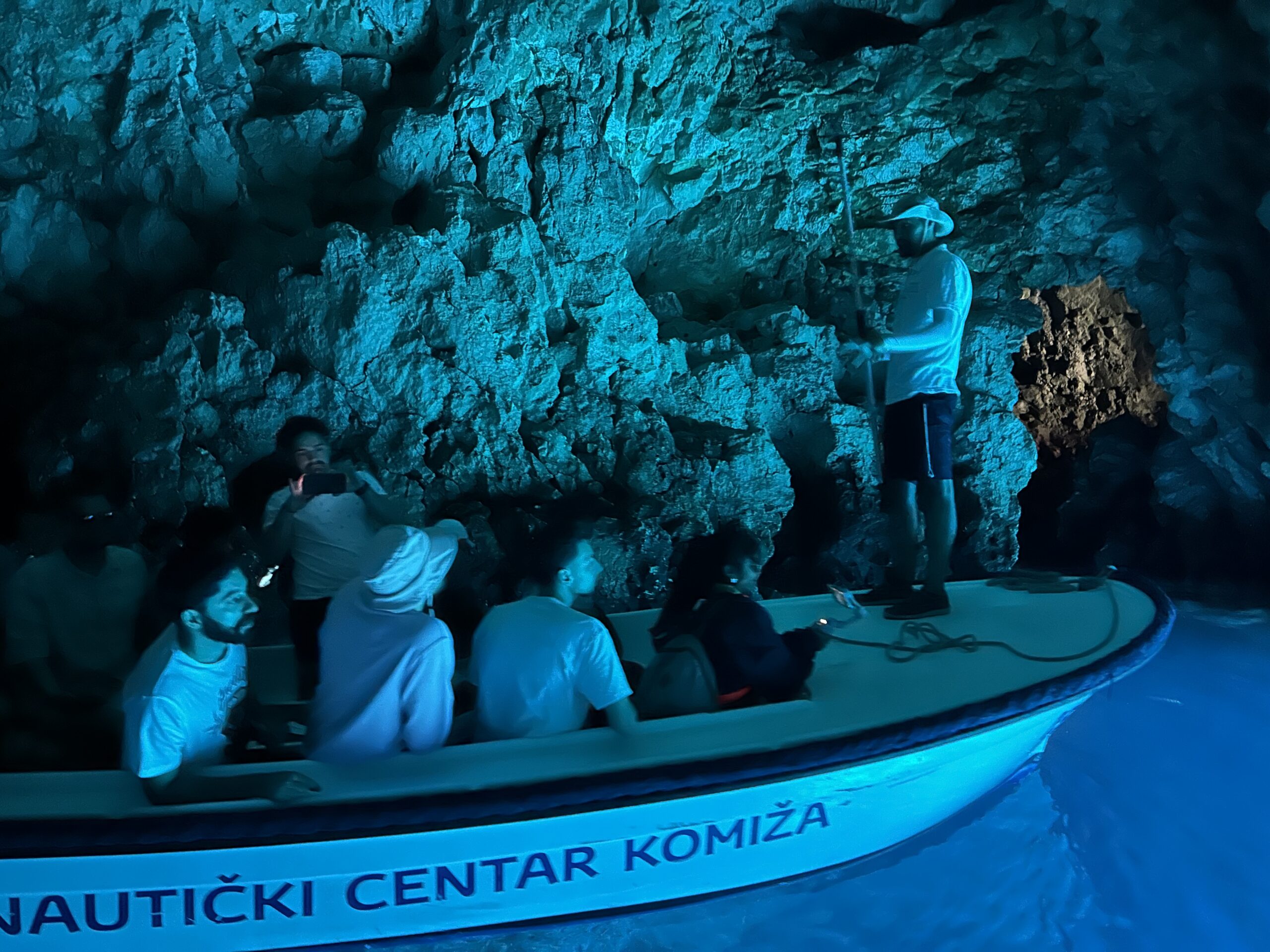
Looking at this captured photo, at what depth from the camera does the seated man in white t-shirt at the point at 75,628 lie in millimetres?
2662

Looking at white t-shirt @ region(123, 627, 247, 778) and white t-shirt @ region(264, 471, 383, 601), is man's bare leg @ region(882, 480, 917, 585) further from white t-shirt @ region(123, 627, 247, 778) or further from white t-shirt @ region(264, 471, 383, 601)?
white t-shirt @ region(123, 627, 247, 778)

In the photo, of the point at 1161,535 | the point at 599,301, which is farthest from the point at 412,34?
the point at 1161,535

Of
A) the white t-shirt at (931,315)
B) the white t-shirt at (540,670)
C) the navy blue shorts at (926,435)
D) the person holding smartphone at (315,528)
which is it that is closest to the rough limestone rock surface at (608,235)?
the person holding smartphone at (315,528)

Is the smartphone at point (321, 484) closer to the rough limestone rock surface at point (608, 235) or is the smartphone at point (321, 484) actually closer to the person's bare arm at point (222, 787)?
the person's bare arm at point (222, 787)

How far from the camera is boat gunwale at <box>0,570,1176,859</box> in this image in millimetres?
2061

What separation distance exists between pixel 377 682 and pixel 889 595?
249 centimetres

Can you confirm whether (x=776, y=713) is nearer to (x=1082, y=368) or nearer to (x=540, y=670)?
(x=540, y=670)

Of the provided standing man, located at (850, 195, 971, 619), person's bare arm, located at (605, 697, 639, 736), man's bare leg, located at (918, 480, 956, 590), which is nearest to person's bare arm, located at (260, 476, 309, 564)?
person's bare arm, located at (605, 697, 639, 736)

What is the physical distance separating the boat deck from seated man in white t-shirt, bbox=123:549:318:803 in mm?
59

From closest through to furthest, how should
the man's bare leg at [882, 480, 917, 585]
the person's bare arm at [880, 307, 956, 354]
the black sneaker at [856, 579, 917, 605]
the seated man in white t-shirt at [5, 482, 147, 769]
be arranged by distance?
the seated man in white t-shirt at [5, 482, 147, 769]
the person's bare arm at [880, 307, 956, 354]
the man's bare leg at [882, 480, 917, 585]
the black sneaker at [856, 579, 917, 605]

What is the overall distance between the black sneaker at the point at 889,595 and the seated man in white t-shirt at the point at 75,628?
293cm

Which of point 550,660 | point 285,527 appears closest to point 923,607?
point 550,660

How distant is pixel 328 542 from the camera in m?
3.01

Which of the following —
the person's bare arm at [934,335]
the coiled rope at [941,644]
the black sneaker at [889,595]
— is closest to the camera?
the coiled rope at [941,644]
